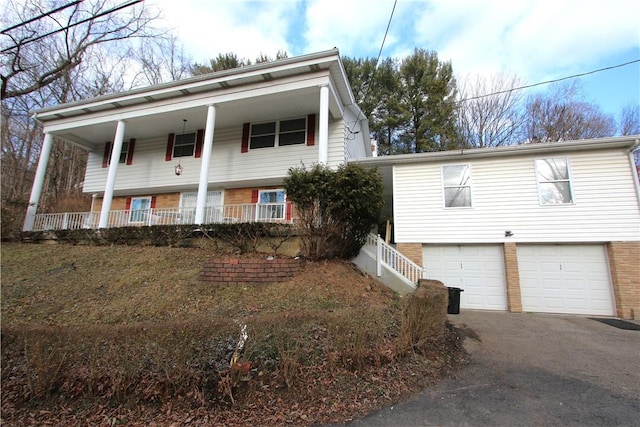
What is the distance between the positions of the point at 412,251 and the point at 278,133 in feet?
22.1

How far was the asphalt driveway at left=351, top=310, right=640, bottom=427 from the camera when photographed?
9.99 feet

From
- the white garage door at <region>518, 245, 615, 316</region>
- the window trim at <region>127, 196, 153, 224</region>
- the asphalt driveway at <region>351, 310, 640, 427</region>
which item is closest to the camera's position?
the asphalt driveway at <region>351, 310, 640, 427</region>

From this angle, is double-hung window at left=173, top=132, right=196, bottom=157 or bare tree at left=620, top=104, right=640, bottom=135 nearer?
double-hung window at left=173, top=132, right=196, bottom=157

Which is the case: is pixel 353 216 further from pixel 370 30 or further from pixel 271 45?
pixel 271 45

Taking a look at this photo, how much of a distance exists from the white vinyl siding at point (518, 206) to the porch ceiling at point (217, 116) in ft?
13.5

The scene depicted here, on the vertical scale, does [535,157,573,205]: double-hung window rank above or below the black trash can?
above

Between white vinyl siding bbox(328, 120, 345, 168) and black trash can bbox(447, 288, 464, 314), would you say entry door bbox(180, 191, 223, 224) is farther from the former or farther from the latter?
black trash can bbox(447, 288, 464, 314)

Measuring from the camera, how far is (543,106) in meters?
18.5

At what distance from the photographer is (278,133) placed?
1152 centimetres

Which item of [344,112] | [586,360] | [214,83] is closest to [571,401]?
[586,360]

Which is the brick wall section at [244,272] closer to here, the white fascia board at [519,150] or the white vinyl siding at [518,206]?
the white vinyl siding at [518,206]

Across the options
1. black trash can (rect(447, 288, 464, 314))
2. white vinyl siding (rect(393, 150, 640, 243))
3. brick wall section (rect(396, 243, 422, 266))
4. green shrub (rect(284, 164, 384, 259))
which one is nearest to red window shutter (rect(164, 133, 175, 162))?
green shrub (rect(284, 164, 384, 259))

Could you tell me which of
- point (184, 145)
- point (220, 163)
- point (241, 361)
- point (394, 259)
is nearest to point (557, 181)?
point (394, 259)

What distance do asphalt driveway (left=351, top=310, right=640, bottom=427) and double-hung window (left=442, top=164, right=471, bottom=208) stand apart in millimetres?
4300
